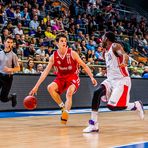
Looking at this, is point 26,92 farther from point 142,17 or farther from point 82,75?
point 142,17

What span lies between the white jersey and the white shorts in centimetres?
8

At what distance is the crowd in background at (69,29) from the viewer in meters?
14.6

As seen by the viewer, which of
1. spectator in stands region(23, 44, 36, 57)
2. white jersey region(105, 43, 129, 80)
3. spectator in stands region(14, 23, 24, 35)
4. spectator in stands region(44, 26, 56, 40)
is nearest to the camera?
white jersey region(105, 43, 129, 80)

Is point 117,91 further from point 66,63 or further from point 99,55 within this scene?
point 99,55

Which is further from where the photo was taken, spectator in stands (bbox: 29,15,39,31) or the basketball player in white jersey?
spectator in stands (bbox: 29,15,39,31)

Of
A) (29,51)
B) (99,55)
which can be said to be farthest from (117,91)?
(99,55)

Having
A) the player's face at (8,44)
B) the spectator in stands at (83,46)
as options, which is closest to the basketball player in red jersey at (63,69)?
the player's face at (8,44)

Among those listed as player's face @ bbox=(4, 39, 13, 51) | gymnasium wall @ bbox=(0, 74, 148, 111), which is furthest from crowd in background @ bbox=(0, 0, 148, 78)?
player's face @ bbox=(4, 39, 13, 51)

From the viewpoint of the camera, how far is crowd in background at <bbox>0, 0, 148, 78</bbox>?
574 inches

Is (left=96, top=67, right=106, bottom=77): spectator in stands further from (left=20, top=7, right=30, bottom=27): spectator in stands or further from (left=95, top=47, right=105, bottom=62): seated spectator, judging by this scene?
(left=20, top=7, right=30, bottom=27): spectator in stands

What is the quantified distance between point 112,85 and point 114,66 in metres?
0.34

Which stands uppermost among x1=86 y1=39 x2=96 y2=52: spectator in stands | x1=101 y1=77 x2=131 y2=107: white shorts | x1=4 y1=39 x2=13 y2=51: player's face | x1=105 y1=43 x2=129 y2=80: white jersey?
x1=86 y1=39 x2=96 y2=52: spectator in stands

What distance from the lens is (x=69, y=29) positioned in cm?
1895

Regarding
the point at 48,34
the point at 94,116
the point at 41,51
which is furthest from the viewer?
the point at 48,34
